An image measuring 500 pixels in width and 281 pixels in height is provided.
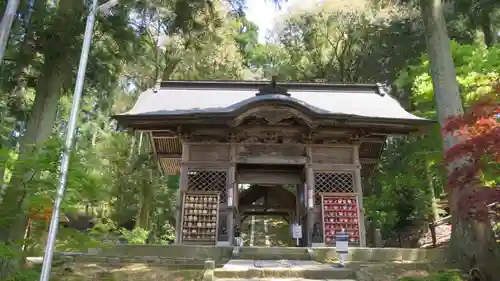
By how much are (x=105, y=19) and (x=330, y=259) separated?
6.12 meters

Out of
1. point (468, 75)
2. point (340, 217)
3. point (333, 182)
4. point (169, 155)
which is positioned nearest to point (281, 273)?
point (340, 217)

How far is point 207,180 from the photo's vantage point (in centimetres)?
952

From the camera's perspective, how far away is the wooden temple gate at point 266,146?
8820 mm

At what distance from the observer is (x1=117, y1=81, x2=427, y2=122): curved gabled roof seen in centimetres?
883

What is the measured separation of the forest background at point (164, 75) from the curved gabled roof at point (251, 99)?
1.17 m

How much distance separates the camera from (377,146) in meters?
10.9

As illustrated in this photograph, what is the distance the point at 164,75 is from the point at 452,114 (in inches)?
489

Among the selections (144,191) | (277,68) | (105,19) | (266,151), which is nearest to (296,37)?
(277,68)

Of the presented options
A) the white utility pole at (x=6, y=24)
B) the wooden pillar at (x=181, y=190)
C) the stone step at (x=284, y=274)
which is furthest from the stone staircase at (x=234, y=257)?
the white utility pole at (x=6, y=24)

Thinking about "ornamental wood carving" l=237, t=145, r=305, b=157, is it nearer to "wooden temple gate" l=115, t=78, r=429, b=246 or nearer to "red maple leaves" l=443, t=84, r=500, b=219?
"wooden temple gate" l=115, t=78, r=429, b=246

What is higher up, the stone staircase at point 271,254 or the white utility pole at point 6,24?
the white utility pole at point 6,24

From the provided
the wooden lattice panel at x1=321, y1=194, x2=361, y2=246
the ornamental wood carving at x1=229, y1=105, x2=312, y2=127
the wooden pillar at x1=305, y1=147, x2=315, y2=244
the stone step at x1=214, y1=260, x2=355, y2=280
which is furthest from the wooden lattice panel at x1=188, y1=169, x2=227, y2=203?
the stone step at x1=214, y1=260, x2=355, y2=280

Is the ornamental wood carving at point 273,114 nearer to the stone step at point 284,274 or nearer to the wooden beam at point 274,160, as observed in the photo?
the wooden beam at point 274,160

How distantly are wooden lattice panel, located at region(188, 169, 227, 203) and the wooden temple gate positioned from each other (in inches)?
1.0
